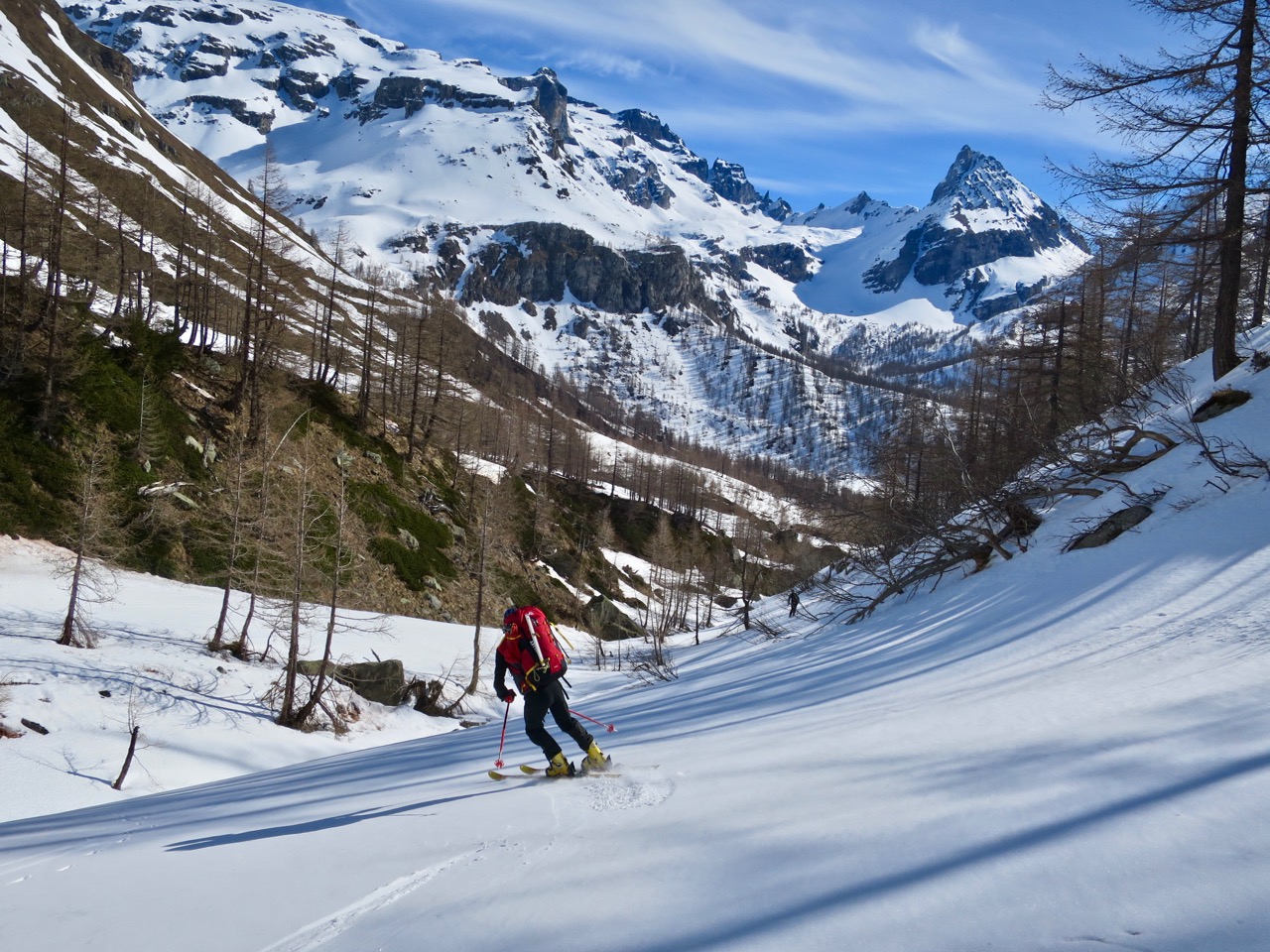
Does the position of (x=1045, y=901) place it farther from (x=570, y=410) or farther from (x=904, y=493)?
(x=570, y=410)

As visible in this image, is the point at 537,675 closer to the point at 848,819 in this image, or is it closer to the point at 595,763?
the point at 595,763

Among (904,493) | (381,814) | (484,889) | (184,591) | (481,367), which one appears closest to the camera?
(484,889)

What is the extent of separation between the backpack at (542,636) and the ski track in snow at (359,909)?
2.42m

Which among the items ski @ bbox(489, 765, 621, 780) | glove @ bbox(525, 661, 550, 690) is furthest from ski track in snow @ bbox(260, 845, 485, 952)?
glove @ bbox(525, 661, 550, 690)

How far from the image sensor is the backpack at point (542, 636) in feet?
21.9

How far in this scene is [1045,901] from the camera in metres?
2.75

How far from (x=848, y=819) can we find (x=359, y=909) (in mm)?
2695

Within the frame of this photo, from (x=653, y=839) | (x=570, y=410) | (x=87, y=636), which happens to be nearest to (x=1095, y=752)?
(x=653, y=839)

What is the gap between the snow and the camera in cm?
288

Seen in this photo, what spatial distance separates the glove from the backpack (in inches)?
1.9

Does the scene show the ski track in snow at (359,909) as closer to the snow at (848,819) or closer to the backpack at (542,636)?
the snow at (848,819)

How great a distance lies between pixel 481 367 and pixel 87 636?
401ft

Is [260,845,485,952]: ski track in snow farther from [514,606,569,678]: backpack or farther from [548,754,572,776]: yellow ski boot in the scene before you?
[514,606,569,678]: backpack

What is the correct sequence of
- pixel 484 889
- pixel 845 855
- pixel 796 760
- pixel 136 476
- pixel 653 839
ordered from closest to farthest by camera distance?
1. pixel 845 855
2. pixel 484 889
3. pixel 653 839
4. pixel 796 760
5. pixel 136 476
